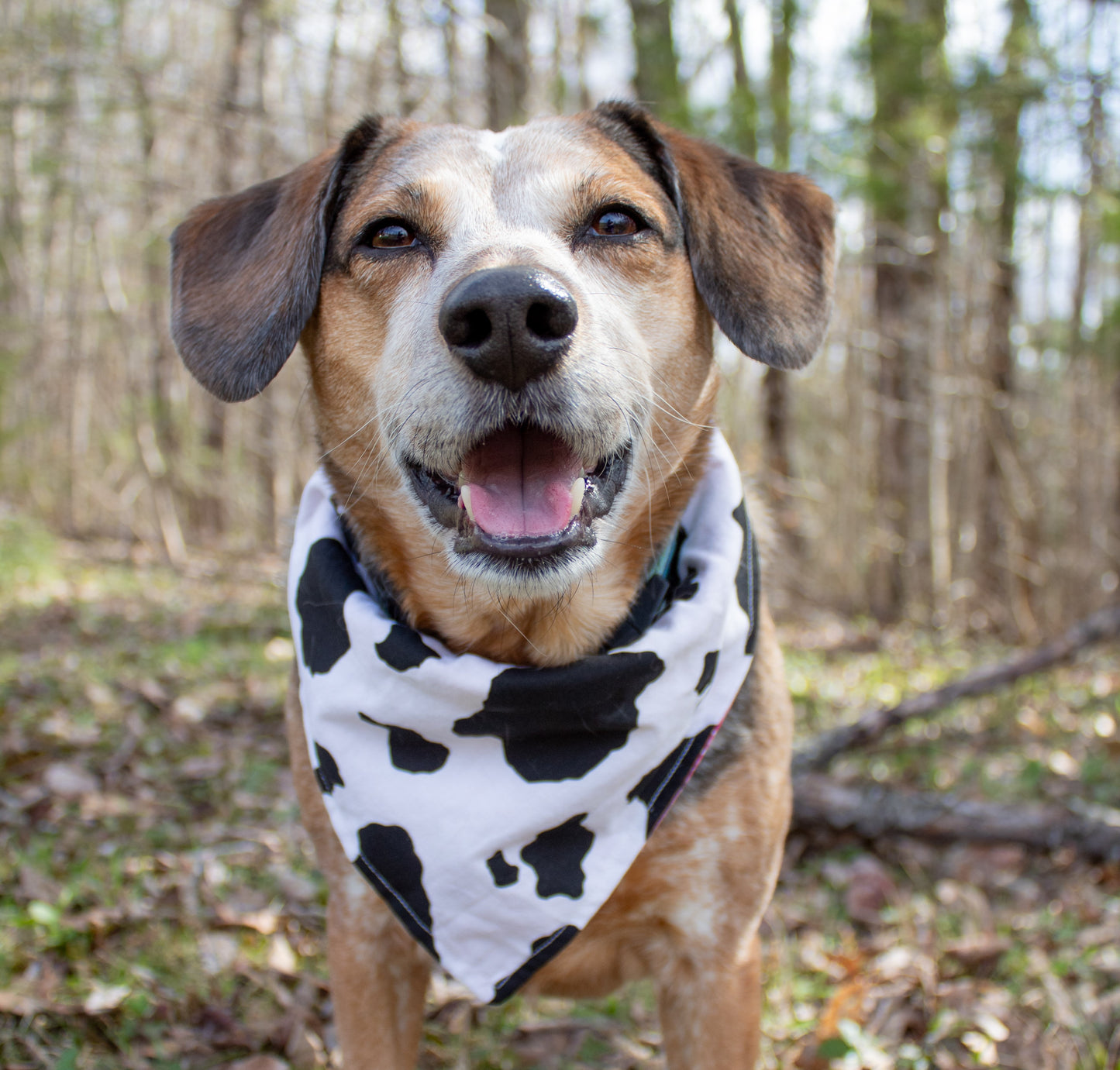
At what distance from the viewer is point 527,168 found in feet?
8.16

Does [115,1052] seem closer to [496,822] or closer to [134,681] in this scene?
[496,822]

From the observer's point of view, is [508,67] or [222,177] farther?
[222,177]

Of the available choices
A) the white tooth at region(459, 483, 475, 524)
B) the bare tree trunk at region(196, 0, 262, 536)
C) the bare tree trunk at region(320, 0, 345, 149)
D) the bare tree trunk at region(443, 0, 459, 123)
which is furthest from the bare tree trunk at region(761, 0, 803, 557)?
the white tooth at region(459, 483, 475, 524)

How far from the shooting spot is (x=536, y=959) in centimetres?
236

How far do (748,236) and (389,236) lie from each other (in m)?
0.98

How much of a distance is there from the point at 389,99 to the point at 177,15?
8.45 meters

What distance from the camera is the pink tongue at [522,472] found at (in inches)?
81.2

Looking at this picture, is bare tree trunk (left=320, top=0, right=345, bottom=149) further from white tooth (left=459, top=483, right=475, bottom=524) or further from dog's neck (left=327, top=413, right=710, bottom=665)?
white tooth (left=459, top=483, right=475, bottom=524)

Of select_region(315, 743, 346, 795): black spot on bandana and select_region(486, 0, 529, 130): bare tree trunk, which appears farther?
select_region(486, 0, 529, 130): bare tree trunk

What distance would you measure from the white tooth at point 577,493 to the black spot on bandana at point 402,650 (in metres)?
0.59

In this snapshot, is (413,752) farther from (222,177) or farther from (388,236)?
(222,177)

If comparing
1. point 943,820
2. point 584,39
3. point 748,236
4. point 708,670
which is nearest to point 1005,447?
point 584,39

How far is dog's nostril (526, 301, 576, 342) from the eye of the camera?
1841 millimetres

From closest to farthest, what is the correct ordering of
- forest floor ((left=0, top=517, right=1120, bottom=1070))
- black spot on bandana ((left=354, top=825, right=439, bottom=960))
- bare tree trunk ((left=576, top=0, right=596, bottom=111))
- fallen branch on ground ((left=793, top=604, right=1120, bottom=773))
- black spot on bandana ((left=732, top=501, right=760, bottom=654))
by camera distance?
black spot on bandana ((left=354, top=825, right=439, bottom=960)), black spot on bandana ((left=732, top=501, right=760, bottom=654)), forest floor ((left=0, top=517, right=1120, bottom=1070)), fallen branch on ground ((left=793, top=604, right=1120, bottom=773)), bare tree trunk ((left=576, top=0, right=596, bottom=111))
